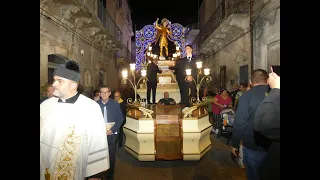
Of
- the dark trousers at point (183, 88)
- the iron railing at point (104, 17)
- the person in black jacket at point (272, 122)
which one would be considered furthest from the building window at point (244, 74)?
the iron railing at point (104, 17)

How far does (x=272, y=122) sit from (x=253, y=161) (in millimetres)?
1117

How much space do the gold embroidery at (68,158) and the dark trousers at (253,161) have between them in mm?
2386

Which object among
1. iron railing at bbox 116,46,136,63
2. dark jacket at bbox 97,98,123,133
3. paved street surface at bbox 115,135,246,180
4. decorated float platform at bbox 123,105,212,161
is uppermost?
iron railing at bbox 116,46,136,63

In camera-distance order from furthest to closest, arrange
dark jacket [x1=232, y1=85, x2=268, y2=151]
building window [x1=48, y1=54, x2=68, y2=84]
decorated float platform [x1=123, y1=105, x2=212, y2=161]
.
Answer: building window [x1=48, y1=54, x2=68, y2=84] → decorated float platform [x1=123, y1=105, x2=212, y2=161] → dark jacket [x1=232, y1=85, x2=268, y2=151]

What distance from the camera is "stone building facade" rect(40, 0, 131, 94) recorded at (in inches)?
276

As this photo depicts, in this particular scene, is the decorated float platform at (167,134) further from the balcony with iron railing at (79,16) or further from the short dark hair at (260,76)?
the balcony with iron railing at (79,16)

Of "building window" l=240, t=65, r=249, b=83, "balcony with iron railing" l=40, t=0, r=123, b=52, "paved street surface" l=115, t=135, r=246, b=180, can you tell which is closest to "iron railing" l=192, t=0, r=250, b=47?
"building window" l=240, t=65, r=249, b=83

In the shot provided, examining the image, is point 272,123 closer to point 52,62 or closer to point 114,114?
point 114,114

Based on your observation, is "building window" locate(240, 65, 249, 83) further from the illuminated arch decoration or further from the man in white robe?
the illuminated arch decoration

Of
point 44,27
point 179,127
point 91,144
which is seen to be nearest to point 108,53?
point 44,27

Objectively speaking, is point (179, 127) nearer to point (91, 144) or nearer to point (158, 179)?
point (158, 179)

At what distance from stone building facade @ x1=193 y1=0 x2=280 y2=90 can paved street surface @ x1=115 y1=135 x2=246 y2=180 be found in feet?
11.9

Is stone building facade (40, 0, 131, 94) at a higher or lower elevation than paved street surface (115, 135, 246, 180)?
higher

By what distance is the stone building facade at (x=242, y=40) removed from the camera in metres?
7.62
